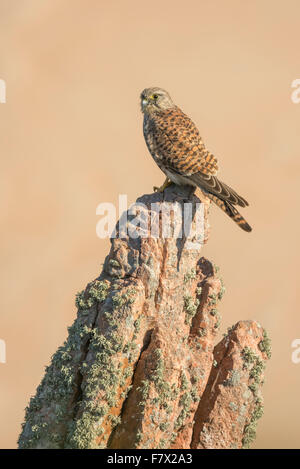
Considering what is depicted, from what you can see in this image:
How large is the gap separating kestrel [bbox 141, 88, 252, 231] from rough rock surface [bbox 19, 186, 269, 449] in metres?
0.32

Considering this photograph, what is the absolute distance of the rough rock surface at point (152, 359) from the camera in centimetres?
679

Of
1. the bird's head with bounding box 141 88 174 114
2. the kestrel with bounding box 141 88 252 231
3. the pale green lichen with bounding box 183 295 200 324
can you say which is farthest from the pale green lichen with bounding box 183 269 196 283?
the bird's head with bounding box 141 88 174 114

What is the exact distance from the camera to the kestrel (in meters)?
7.96

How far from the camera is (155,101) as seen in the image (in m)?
9.55

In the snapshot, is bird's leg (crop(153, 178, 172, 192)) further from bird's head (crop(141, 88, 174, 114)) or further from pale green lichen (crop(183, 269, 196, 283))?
bird's head (crop(141, 88, 174, 114))

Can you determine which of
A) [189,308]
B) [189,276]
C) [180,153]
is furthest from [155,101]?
[189,308]

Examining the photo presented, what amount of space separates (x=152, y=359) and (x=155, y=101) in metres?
3.90

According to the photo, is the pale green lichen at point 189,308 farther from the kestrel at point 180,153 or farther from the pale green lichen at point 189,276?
the kestrel at point 180,153

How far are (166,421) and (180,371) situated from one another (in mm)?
479

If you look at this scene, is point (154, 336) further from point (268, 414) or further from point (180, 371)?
point (268, 414)

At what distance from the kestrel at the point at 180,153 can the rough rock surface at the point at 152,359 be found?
12.7 inches

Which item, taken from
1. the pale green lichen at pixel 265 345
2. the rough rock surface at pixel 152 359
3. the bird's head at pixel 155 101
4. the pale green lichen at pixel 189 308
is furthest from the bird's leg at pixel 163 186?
the pale green lichen at pixel 265 345

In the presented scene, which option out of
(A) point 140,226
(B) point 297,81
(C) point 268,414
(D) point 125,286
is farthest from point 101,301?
(B) point 297,81

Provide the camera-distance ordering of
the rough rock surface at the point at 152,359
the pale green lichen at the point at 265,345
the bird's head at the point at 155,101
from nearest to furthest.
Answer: the rough rock surface at the point at 152,359 < the pale green lichen at the point at 265,345 < the bird's head at the point at 155,101
